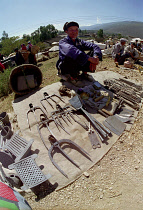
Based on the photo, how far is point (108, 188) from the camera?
1766 millimetres

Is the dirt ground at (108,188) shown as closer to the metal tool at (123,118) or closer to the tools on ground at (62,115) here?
the metal tool at (123,118)

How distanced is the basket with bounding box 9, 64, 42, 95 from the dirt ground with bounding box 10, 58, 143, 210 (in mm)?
2730

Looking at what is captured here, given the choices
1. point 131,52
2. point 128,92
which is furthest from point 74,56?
point 131,52

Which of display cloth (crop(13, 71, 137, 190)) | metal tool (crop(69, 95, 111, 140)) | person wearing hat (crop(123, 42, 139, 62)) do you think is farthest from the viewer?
person wearing hat (crop(123, 42, 139, 62))

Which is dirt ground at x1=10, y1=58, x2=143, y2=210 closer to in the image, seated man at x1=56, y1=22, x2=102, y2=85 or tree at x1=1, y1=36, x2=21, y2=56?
seated man at x1=56, y1=22, x2=102, y2=85

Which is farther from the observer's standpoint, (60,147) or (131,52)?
(131,52)

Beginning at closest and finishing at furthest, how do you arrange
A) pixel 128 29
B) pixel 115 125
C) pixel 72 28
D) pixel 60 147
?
pixel 60 147
pixel 115 125
pixel 72 28
pixel 128 29

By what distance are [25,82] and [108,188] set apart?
319 cm

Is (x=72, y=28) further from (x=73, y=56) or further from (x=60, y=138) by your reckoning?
(x=60, y=138)

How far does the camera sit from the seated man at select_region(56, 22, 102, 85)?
11.3 ft

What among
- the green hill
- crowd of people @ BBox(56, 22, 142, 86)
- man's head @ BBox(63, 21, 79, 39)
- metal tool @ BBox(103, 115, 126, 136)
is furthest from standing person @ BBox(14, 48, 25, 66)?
the green hill

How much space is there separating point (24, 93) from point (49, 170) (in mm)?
2395

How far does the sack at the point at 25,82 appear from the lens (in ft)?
12.7

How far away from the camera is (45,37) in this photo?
29.6m
